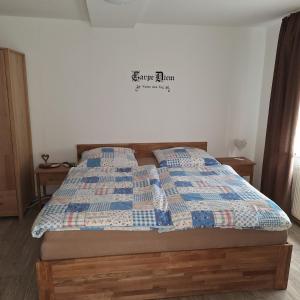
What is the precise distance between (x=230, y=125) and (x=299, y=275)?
2024mm

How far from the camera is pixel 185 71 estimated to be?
11.5ft

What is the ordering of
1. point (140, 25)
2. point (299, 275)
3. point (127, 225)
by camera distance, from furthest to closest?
point (140, 25), point (299, 275), point (127, 225)

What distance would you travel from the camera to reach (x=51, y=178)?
315 cm

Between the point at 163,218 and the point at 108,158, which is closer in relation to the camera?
the point at 163,218

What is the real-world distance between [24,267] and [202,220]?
60.3 inches

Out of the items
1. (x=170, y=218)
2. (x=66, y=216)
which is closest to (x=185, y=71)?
(x=170, y=218)

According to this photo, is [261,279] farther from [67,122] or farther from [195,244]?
[67,122]

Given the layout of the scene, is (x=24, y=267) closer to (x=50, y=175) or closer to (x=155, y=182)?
(x=50, y=175)

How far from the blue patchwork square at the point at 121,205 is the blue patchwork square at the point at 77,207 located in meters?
0.18

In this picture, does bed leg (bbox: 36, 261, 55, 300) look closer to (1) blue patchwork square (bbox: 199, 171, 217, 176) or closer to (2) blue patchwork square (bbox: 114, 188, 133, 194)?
(2) blue patchwork square (bbox: 114, 188, 133, 194)

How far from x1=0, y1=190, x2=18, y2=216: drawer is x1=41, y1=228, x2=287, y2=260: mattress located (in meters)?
1.50

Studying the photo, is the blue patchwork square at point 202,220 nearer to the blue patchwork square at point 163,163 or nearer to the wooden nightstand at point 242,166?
the blue patchwork square at point 163,163

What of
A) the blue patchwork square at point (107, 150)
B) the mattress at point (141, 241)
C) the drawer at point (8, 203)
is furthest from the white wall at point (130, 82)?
the mattress at point (141, 241)

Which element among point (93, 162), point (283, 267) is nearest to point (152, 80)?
point (93, 162)
